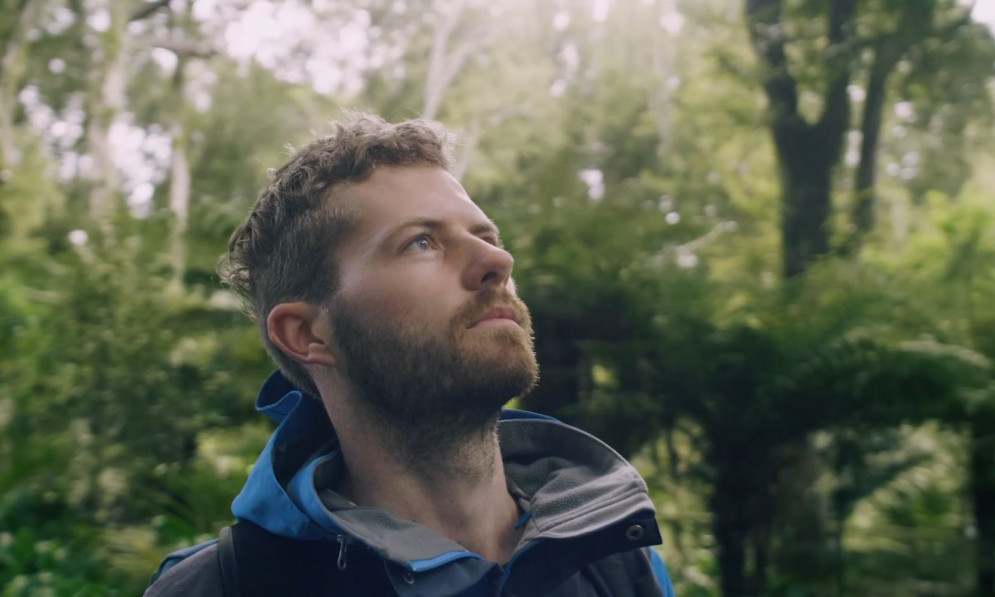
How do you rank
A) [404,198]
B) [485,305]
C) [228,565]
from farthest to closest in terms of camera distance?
[404,198]
[485,305]
[228,565]

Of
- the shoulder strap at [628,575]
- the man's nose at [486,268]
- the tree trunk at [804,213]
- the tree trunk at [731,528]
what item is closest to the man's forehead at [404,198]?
the man's nose at [486,268]

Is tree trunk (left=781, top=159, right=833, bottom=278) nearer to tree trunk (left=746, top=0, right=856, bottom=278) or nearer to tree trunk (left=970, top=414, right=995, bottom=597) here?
tree trunk (left=746, top=0, right=856, bottom=278)

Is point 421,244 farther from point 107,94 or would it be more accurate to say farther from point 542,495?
point 107,94

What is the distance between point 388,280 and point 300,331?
0.30 m

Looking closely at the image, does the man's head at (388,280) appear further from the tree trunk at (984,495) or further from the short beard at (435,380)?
the tree trunk at (984,495)

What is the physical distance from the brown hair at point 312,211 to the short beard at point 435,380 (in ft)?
0.49

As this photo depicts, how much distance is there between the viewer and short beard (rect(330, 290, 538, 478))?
1.76m

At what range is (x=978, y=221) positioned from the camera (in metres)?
4.34

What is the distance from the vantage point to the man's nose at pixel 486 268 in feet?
6.00

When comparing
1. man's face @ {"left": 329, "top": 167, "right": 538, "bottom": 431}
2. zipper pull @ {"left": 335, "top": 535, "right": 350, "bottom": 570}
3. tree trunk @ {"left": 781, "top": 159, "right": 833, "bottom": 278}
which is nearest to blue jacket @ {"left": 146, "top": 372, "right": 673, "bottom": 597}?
zipper pull @ {"left": 335, "top": 535, "right": 350, "bottom": 570}

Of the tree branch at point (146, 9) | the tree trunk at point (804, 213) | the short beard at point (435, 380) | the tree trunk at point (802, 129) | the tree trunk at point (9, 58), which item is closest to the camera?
the short beard at point (435, 380)

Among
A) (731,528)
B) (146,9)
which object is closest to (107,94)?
(146,9)

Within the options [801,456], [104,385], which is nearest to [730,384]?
[801,456]

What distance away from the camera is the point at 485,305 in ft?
5.94
